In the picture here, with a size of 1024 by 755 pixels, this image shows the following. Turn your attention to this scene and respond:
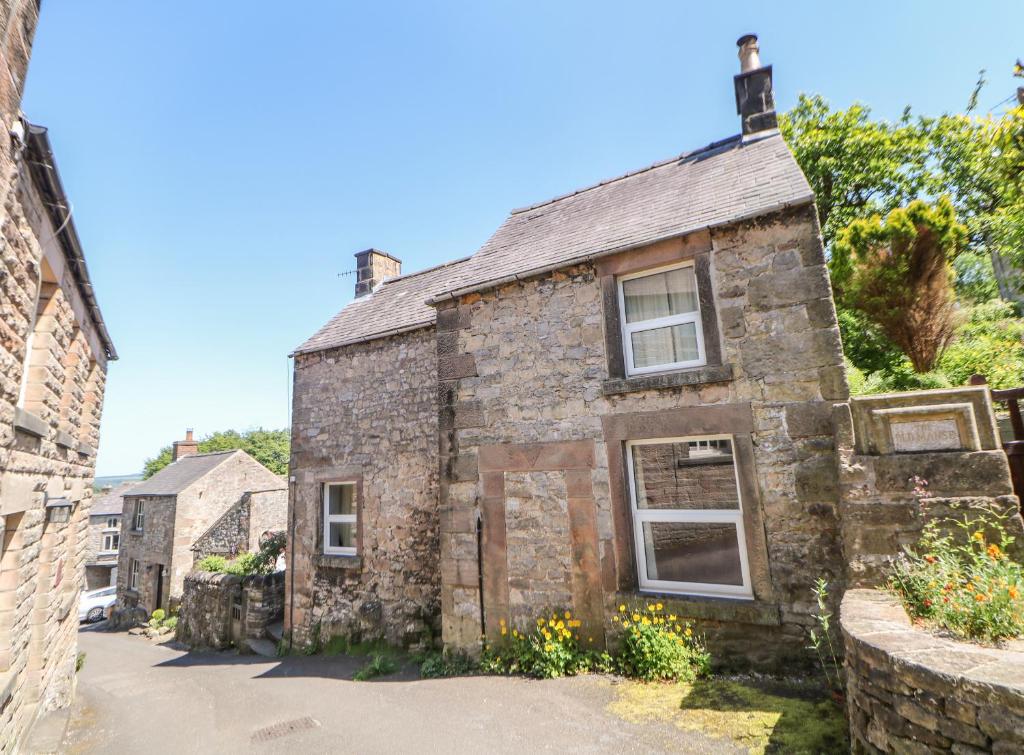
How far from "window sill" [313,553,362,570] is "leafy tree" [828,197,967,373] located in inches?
465

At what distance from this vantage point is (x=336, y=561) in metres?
10.1

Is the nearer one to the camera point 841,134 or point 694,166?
point 694,166

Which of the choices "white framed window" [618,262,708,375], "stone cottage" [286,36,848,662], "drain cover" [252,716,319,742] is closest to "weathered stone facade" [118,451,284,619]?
"stone cottage" [286,36,848,662]

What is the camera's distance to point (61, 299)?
560 centimetres

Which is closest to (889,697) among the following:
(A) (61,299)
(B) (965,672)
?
(B) (965,672)

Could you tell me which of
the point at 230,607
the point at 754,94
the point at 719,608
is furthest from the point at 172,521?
the point at 754,94

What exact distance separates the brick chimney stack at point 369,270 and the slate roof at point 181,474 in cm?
1600

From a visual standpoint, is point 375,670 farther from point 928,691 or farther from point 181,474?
point 181,474

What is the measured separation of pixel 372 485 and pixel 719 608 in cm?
685

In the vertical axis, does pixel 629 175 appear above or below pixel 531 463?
above

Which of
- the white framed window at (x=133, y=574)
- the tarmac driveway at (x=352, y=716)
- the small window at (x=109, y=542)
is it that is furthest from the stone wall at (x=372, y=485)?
the small window at (x=109, y=542)

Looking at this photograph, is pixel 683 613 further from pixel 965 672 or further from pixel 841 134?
pixel 841 134

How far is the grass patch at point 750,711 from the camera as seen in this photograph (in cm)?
397

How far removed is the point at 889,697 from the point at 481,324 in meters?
5.92
